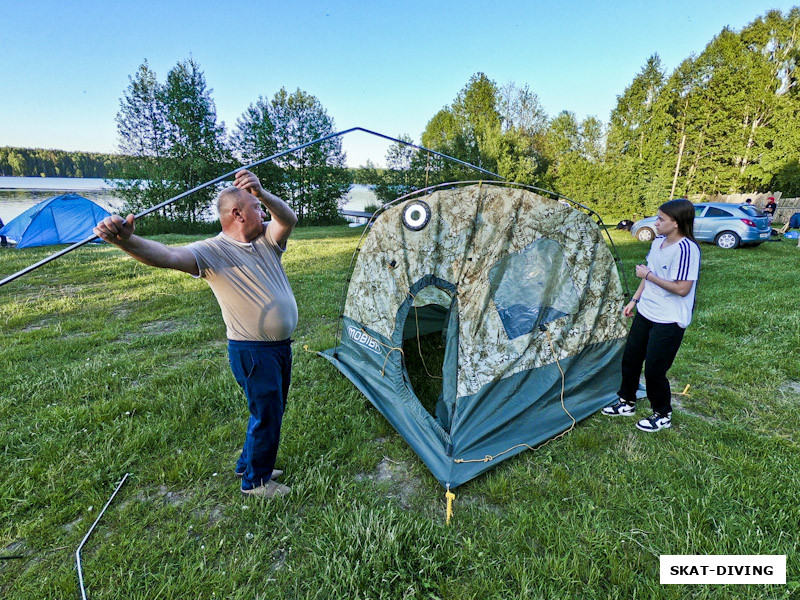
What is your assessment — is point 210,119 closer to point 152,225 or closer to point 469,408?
point 152,225

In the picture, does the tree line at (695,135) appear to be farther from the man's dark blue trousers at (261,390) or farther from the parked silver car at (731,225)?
the man's dark blue trousers at (261,390)

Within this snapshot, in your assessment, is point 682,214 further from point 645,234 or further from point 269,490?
point 645,234

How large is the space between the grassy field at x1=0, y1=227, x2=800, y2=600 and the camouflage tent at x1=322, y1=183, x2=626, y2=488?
23 centimetres

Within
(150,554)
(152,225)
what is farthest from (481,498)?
(152,225)

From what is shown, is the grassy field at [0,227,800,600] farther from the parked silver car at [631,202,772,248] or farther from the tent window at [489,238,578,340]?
the parked silver car at [631,202,772,248]

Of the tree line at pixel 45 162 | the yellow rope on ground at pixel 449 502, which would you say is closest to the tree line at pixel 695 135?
the yellow rope on ground at pixel 449 502

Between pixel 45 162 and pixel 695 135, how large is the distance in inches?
3398

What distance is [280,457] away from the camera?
2826mm

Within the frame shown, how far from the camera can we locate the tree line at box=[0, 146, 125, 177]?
57.1 meters

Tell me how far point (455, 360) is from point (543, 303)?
3.02 ft

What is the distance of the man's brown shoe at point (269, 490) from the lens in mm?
2436

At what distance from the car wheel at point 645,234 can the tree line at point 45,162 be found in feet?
233

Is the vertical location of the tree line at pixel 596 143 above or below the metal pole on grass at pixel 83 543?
above

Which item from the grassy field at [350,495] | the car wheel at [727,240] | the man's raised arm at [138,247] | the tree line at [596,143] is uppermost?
the tree line at [596,143]
